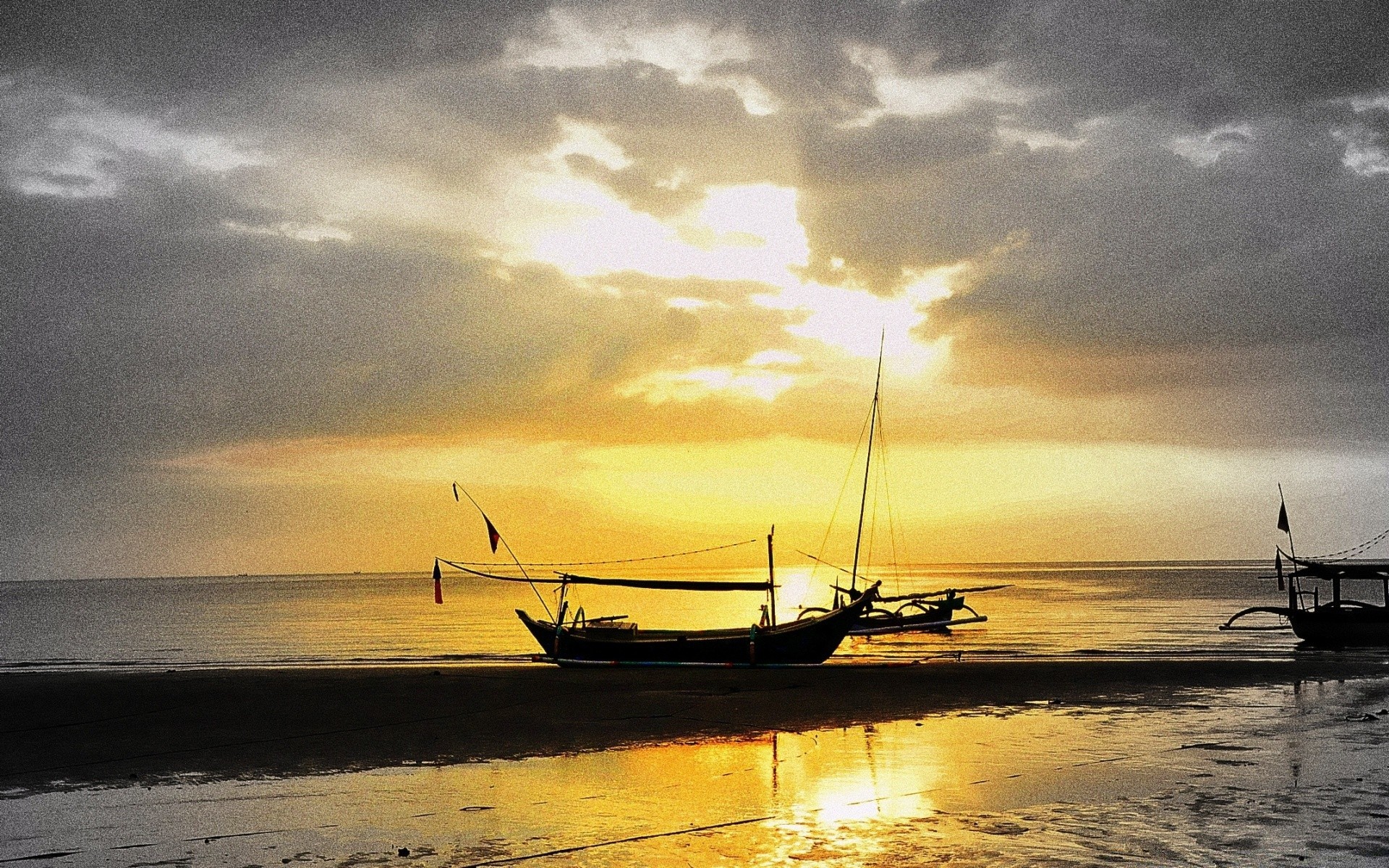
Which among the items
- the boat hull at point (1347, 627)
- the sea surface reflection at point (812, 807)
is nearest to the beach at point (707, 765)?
the sea surface reflection at point (812, 807)

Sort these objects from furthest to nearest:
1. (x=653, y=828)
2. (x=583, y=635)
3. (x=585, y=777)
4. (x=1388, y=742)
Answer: (x=583, y=635) → (x=1388, y=742) → (x=585, y=777) → (x=653, y=828)

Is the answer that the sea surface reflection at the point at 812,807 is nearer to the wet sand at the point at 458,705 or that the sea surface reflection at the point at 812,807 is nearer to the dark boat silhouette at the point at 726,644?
the wet sand at the point at 458,705

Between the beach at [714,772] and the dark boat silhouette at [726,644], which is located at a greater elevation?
the dark boat silhouette at [726,644]

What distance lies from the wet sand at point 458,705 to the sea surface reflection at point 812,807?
6.37 feet

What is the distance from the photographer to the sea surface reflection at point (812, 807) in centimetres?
1231

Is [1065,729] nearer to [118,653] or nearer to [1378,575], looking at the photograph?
[1378,575]

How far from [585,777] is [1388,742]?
13.1 metres

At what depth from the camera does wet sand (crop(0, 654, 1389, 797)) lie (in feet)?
66.8

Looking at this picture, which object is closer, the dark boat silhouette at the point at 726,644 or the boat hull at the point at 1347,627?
the dark boat silhouette at the point at 726,644

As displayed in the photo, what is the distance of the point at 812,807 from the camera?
14.6 m

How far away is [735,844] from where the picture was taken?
1266 centimetres

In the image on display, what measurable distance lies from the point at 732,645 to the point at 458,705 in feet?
A: 37.9

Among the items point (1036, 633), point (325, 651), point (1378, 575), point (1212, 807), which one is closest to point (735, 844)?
point (1212, 807)

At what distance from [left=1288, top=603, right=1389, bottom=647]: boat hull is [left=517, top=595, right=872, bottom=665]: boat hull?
17.7m
